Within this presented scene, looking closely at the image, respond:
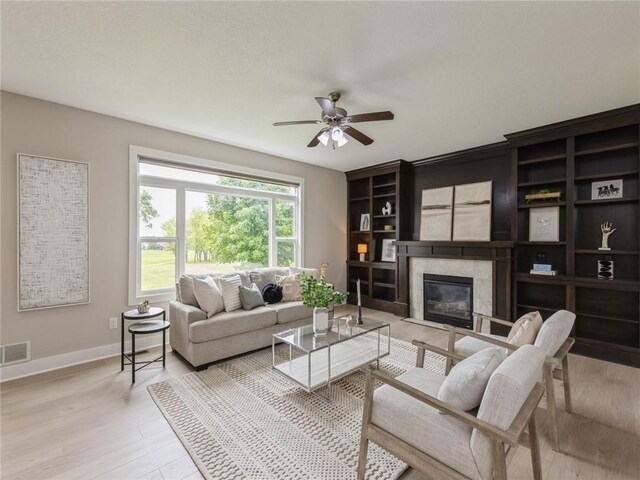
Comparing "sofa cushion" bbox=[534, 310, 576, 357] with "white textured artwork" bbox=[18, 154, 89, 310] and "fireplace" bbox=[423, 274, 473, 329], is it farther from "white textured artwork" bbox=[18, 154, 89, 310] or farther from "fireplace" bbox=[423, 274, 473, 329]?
"white textured artwork" bbox=[18, 154, 89, 310]

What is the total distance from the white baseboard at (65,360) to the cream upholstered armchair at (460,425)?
2997 mm

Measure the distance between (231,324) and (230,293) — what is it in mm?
432

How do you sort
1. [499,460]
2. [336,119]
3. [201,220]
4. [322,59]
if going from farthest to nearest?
[201,220]
[336,119]
[322,59]
[499,460]

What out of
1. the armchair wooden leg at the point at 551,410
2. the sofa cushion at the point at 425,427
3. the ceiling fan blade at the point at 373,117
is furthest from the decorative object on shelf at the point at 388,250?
the sofa cushion at the point at 425,427

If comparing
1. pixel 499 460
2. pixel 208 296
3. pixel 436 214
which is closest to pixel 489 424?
pixel 499 460

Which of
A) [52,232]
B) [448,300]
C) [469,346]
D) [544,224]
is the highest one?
[544,224]

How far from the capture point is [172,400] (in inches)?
93.4

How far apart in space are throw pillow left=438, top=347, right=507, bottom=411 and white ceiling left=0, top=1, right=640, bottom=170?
1987 mm

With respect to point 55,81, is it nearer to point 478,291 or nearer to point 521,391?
point 521,391

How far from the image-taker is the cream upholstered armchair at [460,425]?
116cm

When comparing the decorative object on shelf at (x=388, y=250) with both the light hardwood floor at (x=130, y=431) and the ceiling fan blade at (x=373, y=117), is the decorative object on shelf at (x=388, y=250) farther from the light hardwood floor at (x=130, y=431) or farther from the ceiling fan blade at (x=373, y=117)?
the ceiling fan blade at (x=373, y=117)

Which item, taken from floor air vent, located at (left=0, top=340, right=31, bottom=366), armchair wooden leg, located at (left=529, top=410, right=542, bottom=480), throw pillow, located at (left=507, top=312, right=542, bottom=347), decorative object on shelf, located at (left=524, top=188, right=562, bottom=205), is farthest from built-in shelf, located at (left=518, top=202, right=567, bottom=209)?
floor air vent, located at (left=0, top=340, right=31, bottom=366)

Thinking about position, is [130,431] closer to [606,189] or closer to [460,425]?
[460,425]

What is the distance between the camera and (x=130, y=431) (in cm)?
201
